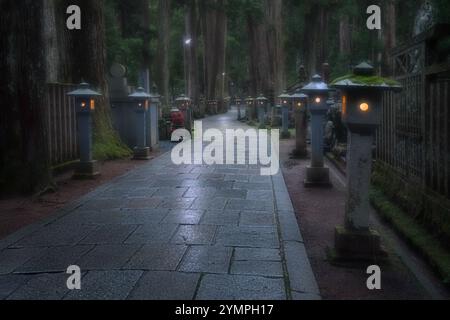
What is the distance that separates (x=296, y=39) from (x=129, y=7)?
1498cm

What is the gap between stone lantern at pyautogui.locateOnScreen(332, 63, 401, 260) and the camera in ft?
17.4

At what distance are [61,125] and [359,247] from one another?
27.1 feet

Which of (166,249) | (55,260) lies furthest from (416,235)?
(55,260)

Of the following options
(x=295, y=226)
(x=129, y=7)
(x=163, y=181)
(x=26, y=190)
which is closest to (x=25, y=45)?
(x=26, y=190)

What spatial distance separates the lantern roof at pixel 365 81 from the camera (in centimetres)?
516

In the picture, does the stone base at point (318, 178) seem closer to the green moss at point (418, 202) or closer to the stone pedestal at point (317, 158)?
the stone pedestal at point (317, 158)

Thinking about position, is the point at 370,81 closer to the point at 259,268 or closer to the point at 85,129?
the point at 259,268

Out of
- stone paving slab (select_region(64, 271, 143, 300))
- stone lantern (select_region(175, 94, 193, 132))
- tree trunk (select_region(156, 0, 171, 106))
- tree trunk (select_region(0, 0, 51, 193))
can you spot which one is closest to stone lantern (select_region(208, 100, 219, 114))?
tree trunk (select_region(156, 0, 171, 106))

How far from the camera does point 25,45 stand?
28.9 ft

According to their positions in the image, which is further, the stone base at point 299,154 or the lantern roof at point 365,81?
the stone base at point 299,154

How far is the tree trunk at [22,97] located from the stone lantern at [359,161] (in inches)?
214

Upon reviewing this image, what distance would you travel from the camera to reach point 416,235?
6.04 metres

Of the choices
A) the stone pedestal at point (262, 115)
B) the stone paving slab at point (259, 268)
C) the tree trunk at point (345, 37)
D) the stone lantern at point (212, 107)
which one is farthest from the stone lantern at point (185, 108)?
the stone lantern at point (212, 107)

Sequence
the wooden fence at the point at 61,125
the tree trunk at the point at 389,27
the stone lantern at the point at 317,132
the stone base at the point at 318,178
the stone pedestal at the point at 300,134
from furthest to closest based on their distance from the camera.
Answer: the tree trunk at the point at 389,27, the stone pedestal at the point at 300,134, the wooden fence at the point at 61,125, the stone base at the point at 318,178, the stone lantern at the point at 317,132
